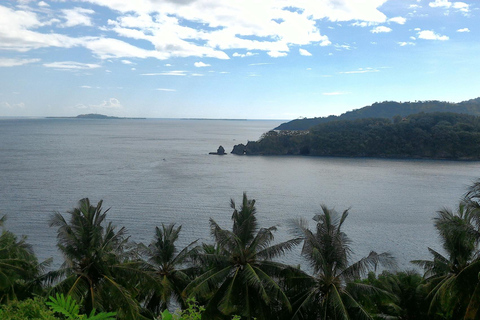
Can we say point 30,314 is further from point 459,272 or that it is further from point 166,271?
point 459,272

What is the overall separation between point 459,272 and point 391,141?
4312 inches

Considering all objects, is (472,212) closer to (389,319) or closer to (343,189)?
(389,319)

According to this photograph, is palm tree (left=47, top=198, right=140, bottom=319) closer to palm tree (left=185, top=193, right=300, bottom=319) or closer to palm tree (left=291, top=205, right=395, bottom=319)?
palm tree (left=185, top=193, right=300, bottom=319)

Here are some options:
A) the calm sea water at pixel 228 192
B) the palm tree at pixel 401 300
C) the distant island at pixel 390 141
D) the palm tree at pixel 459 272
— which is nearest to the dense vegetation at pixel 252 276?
the palm tree at pixel 459 272

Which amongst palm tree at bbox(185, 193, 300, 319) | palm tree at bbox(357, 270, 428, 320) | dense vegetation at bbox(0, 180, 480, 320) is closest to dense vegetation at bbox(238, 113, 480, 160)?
palm tree at bbox(357, 270, 428, 320)

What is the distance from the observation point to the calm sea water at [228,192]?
4125 cm

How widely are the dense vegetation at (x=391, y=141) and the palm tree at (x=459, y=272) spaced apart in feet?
330

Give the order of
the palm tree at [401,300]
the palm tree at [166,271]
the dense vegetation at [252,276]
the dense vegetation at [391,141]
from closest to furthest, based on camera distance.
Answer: the dense vegetation at [252,276]
the palm tree at [166,271]
the palm tree at [401,300]
the dense vegetation at [391,141]

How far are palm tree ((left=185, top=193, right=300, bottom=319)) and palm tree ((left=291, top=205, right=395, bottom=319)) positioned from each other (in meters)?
0.70

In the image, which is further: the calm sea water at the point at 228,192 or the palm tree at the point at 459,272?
the calm sea water at the point at 228,192

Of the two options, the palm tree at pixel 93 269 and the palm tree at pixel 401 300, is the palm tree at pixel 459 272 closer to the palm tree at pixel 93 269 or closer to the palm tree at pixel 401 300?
the palm tree at pixel 401 300

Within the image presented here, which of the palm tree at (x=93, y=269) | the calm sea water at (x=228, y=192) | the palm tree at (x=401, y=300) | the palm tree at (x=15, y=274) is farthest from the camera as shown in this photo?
the calm sea water at (x=228, y=192)

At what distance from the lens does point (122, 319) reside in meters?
13.7

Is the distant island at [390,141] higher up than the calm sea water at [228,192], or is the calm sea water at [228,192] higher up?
the distant island at [390,141]
